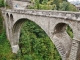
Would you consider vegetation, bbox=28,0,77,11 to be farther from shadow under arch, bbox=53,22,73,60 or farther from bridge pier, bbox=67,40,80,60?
bridge pier, bbox=67,40,80,60

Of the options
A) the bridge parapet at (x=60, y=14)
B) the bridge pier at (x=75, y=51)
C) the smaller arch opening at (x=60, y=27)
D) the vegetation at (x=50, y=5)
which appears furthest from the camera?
the vegetation at (x=50, y=5)

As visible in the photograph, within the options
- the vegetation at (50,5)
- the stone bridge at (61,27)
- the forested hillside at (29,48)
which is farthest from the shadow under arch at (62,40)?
the vegetation at (50,5)

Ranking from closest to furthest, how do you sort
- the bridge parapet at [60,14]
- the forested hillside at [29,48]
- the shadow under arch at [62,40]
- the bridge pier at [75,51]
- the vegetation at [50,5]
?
the bridge parapet at [60,14], the bridge pier at [75,51], the shadow under arch at [62,40], the forested hillside at [29,48], the vegetation at [50,5]

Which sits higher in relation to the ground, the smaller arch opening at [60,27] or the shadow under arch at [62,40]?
the smaller arch opening at [60,27]

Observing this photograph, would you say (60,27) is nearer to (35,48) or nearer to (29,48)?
(29,48)

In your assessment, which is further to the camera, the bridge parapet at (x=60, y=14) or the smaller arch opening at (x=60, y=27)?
the smaller arch opening at (x=60, y=27)

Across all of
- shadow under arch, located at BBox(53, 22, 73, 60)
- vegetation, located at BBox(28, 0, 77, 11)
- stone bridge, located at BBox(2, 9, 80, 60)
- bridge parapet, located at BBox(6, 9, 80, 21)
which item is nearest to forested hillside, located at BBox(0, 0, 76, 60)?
stone bridge, located at BBox(2, 9, 80, 60)

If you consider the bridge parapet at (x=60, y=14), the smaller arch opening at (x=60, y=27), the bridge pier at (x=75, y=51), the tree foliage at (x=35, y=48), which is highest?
the bridge parapet at (x=60, y=14)

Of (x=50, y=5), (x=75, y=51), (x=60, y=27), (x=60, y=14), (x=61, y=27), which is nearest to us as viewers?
(x=75, y=51)

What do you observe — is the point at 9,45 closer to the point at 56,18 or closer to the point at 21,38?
the point at 21,38

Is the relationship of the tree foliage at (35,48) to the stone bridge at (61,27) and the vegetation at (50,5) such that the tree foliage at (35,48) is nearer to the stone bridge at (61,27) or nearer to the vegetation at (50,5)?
the stone bridge at (61,27)

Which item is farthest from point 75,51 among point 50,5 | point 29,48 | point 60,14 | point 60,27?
point 50,5

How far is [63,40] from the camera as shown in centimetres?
1484

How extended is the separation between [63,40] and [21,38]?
636 inches
